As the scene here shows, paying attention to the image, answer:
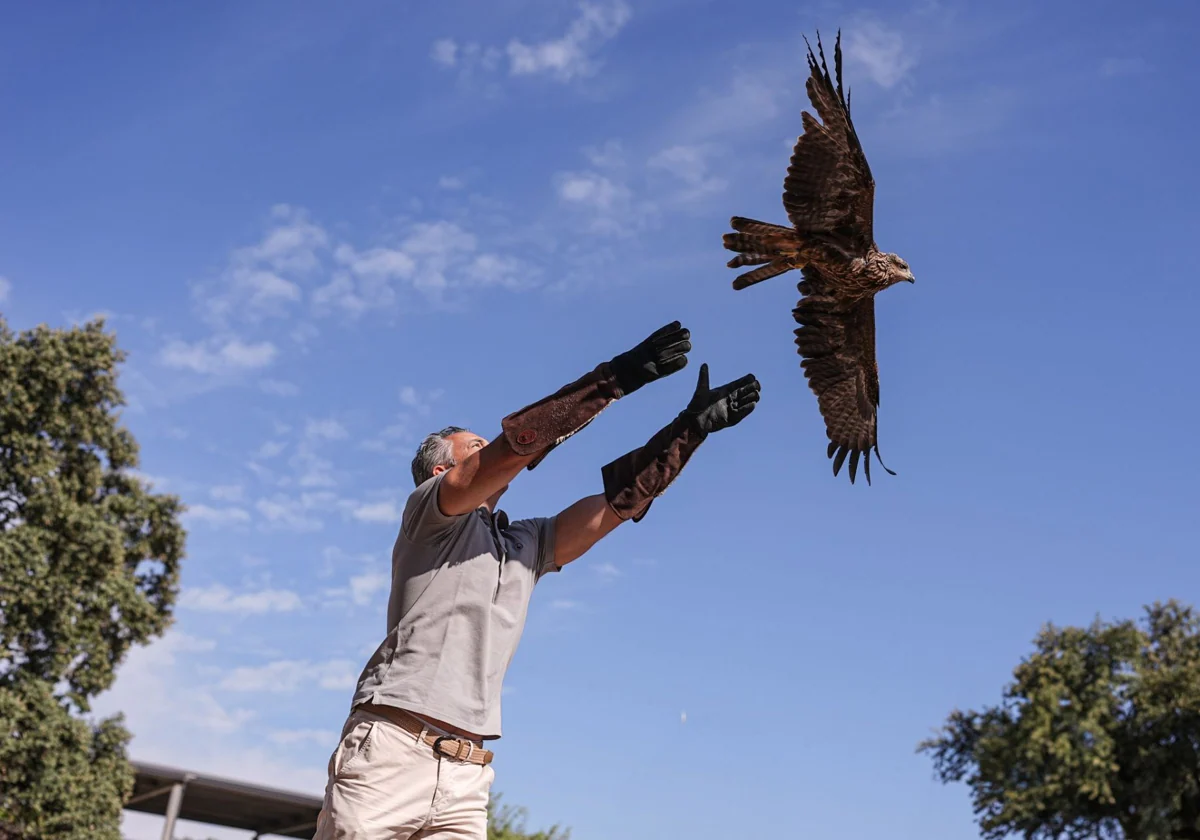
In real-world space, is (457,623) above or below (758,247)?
below

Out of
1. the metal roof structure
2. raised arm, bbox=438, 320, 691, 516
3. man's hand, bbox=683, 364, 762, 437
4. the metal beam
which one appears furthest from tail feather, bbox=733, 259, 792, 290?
the metal beam

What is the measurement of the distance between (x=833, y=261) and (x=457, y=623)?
3761 millimetres

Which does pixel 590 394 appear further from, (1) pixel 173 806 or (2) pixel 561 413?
(1) pixel 173 806

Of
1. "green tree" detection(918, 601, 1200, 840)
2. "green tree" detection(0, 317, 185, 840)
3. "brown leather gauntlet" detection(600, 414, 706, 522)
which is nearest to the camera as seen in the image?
"brown leather gauntlet" detection(600, 414, 706, 522)

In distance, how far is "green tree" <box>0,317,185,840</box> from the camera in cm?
1612

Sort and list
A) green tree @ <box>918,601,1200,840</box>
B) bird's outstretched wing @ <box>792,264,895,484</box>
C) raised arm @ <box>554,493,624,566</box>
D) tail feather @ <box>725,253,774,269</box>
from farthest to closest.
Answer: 1. green tree @ <box>918,601,1200,840</box>
2. bird's outstretched wing @ <box>792,264,895,484</box>
3. tail feather @ <box>725,253,774,269</box>
4. raised arm @ <box>554,493,624,566</box>

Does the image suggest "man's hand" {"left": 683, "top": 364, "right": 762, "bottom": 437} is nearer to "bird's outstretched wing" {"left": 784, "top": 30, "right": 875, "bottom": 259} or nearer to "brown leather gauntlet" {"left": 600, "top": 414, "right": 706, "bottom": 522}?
"brown leather gauntlet" {"left": 600, "top": 414, "right": 706, "bottom": 522}

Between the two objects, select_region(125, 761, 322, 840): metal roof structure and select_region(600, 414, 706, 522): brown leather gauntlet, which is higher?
select_region(600, 414, 706, 522): brown leather gauntlet

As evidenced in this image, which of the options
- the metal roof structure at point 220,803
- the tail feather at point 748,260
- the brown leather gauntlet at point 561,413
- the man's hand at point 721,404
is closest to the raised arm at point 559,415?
the brown leather gauntlet at point 561,413

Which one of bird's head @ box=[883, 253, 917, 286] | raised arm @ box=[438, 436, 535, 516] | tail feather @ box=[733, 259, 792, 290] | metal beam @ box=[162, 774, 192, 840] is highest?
bird's head @ box=[883, 253, 917, 286]

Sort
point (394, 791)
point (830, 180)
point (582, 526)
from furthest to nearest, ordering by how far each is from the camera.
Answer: point (830, 180) → point (582, 526) → point (394, 791)

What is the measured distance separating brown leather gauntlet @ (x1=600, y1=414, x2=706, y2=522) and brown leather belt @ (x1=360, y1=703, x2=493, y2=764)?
2.85 feet

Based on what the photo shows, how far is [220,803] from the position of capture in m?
19.5

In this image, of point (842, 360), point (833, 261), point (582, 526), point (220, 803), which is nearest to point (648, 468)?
point (582, 526)
